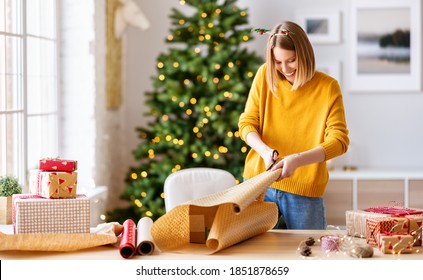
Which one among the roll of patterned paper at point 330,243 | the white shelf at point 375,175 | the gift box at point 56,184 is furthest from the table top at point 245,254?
the white shelf at point 375,175

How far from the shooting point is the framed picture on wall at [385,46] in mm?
6066

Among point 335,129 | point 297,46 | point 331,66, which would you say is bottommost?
point 335,129

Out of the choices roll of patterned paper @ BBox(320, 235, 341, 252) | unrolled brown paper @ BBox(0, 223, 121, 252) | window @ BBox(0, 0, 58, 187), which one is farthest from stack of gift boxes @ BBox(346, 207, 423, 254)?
window @ BBox(0, 0, 58, 187)

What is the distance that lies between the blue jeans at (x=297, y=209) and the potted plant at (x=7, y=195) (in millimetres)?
1115

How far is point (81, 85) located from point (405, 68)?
8.62 feet

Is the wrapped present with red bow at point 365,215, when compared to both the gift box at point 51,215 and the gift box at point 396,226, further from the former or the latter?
the gift box at point 51,215

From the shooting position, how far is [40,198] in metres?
2.74

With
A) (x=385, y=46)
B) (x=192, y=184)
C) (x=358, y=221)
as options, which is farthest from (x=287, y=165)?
(x=385, y=46)

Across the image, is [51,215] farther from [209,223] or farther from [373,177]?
[373,177]

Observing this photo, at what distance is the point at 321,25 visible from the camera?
20.1ft

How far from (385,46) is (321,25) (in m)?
0.54

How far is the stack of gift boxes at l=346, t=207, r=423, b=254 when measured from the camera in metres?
2.63

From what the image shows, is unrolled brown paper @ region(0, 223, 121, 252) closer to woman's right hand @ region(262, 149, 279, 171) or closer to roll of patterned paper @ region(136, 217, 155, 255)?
roll of patterned paper @ region(136, 217, 155, 255)

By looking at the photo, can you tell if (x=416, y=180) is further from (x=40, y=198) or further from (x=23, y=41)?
(x=40, y=198)
